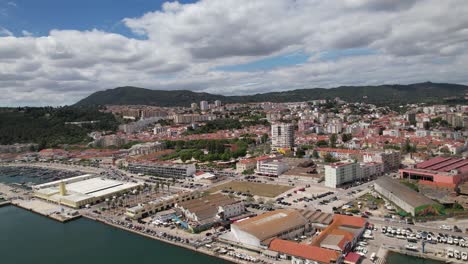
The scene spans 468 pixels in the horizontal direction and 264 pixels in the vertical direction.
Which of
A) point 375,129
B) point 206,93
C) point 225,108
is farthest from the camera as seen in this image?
point 206,93

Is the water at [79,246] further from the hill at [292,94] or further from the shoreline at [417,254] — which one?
the hill at [292,94]

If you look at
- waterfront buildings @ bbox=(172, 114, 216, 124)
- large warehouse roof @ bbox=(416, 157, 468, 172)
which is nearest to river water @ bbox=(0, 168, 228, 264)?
large warehouse roof @ bbox=(416, 157, 468, 172)

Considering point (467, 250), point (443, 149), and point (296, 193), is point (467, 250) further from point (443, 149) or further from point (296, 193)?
point (443, 149)

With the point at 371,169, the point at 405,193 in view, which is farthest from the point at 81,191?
the point at 371,169

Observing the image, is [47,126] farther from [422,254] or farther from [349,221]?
[422,254]

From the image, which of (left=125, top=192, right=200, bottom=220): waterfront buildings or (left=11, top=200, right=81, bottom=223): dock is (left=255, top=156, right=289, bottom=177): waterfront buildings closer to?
(left=125, top=192, right=200, bottom=220): waterfront buildings

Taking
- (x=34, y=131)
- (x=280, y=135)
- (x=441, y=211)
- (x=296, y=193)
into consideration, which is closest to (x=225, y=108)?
(x=34, y=131)
